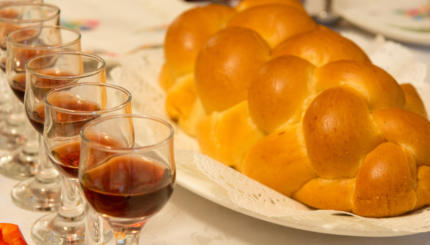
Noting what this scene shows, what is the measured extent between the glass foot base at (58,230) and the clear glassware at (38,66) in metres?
0.05

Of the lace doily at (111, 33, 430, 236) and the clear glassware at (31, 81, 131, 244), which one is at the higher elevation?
the clear glassware at (31, 81, 131, 244)

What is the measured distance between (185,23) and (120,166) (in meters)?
0.68

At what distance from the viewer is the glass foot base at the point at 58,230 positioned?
32.5 inches

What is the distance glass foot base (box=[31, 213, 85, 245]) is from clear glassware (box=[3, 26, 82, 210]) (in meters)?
0.05

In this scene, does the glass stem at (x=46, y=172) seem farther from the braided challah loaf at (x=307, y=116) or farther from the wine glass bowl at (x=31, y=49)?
the braided challah loaf at (x=307, y=116)

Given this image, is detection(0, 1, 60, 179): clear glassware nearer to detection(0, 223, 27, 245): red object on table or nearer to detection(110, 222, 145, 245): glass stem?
detection(0, 223, 27, 245): red object on table

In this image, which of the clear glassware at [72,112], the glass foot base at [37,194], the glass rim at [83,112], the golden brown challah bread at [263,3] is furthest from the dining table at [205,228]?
the golden brown challah bread at [263,3]

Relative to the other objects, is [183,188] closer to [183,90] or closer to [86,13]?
[183,90]

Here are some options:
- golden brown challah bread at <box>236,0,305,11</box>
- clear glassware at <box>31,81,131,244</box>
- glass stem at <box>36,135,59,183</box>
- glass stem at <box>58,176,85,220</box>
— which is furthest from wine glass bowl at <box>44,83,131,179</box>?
golden brown challah bread at <box>236,0,305,11</box>

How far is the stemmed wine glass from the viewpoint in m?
0.61

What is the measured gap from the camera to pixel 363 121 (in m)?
0.88

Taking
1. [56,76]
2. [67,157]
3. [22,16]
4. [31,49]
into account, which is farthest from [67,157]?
[22,16]

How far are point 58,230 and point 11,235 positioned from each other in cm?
6

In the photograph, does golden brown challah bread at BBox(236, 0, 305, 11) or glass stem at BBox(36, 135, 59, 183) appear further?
golden brown challah bread at BBox(236, 0, 305, 11)
